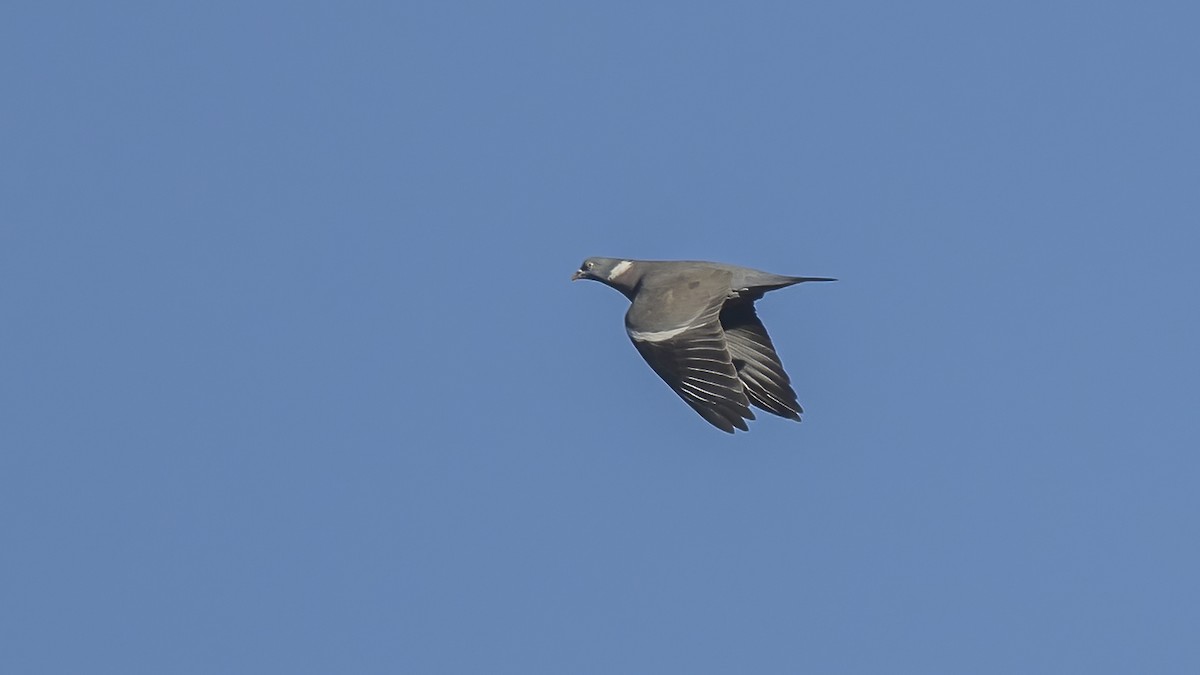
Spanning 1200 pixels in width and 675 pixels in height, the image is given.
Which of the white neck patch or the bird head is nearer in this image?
the white neck patch

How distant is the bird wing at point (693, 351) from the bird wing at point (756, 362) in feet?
4.62

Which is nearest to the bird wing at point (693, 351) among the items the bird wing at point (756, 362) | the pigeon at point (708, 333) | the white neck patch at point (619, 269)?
the pigeon at point (708, 333)

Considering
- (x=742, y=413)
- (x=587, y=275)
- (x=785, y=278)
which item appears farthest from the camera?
(x=587, y=275)

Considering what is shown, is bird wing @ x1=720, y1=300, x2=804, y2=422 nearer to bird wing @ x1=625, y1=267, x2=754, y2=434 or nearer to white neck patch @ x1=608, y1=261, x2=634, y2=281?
bird wing @ x1=625, y1=267, x2=754, y2=434

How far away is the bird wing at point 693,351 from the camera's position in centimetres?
2270

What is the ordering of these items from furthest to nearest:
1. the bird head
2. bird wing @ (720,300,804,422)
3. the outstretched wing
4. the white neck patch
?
1. the bird head
2. the white neck patch
3. bird wing @ (720,300,804,422)
4. the outstretched wing

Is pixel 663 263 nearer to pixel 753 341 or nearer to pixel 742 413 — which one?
Result: pixel 753 341

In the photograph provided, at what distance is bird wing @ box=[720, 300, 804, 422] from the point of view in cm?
2547

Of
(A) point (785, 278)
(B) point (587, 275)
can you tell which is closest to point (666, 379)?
(A) point (785, 278)

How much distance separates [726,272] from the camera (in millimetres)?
24844

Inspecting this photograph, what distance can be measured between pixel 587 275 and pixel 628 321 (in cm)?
433

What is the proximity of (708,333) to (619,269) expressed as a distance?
4.02m

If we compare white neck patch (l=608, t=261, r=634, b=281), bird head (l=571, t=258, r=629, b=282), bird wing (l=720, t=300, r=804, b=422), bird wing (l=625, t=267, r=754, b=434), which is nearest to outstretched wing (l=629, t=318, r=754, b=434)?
bird wing (l=625, t=267, r=754, b=434)

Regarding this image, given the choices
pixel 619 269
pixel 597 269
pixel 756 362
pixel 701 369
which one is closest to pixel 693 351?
pixel 701 369
